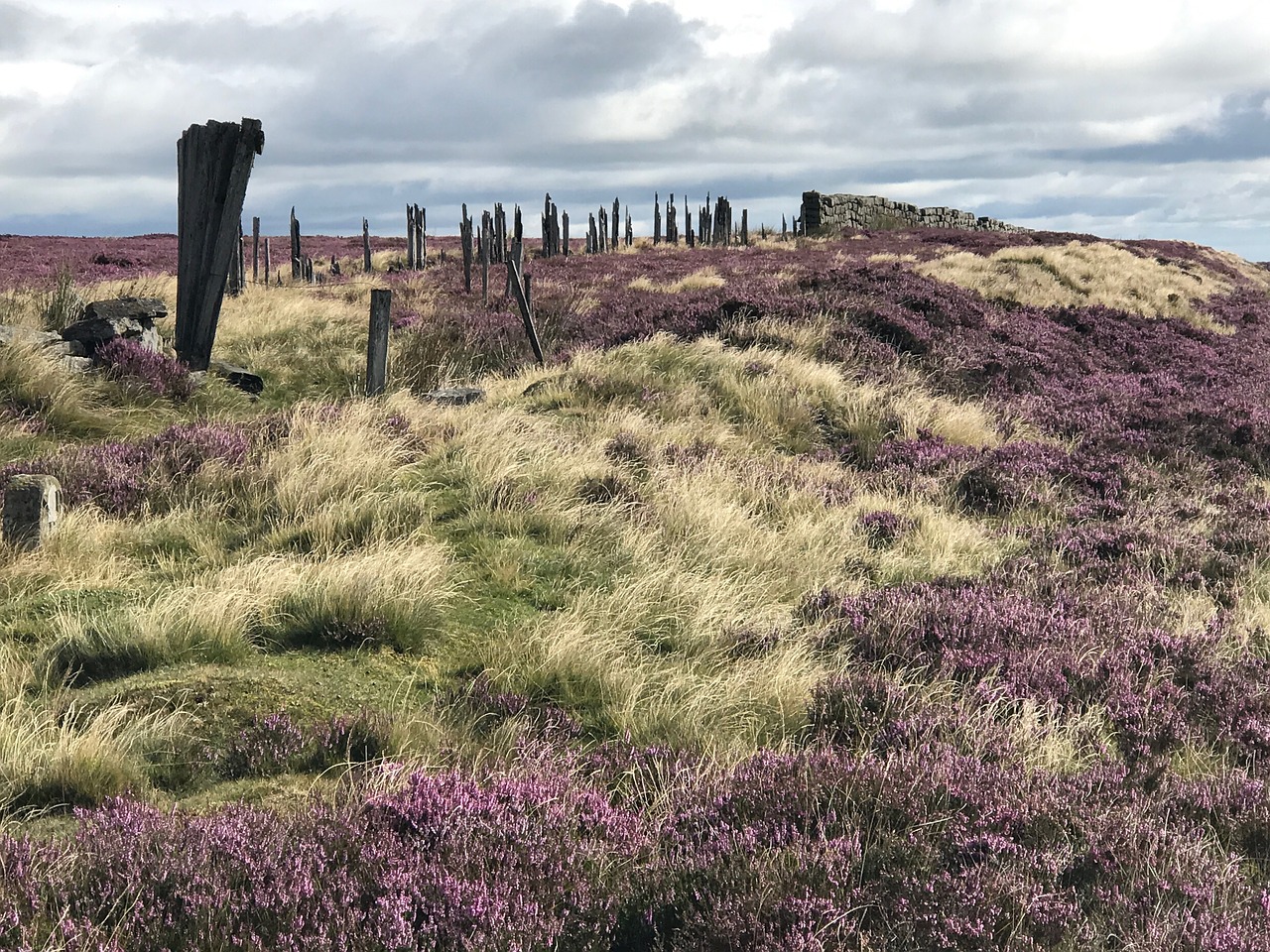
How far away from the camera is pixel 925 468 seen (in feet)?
30.3

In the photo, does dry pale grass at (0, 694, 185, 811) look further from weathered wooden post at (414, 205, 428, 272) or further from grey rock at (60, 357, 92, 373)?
weathered wooden post at (414, 205, 428, 272)

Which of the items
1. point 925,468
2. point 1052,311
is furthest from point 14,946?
point 1052,311

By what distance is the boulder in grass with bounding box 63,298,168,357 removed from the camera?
1082 cm

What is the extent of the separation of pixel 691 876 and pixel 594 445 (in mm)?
6091

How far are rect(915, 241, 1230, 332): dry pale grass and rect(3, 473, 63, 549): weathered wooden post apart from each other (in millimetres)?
18445

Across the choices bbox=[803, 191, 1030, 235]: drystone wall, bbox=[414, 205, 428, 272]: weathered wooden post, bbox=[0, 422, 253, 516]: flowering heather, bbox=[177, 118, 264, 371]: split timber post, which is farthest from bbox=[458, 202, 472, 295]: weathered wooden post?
bbox=[803, 191, 1030, 235]: drystone wall

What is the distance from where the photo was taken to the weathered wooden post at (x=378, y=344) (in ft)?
37.6

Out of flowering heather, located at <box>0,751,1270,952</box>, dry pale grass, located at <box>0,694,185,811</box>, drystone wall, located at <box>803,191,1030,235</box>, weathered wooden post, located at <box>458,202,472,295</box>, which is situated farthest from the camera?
drystone wall, located at <box>803,191,1030,235</box>

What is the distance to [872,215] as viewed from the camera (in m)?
51.7

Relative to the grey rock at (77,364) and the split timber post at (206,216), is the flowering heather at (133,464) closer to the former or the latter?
the grey rock at (77,364)

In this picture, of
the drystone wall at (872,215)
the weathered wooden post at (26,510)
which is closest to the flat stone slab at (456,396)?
the weathered wooden post at (26,510)

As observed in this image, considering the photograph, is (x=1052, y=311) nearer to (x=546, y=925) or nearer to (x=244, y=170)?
(x=244, y=170)

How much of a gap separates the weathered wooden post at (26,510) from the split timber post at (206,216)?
655cm

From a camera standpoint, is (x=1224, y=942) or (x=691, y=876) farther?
(x=691, y=876)
